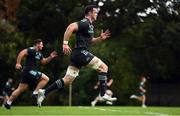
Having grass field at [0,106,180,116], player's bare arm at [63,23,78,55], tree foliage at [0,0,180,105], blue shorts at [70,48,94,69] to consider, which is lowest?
grass field at [0,106,180,116]

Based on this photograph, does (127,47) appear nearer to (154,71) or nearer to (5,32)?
(154,71)

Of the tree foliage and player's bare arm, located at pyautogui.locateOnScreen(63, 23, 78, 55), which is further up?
the tree foliage

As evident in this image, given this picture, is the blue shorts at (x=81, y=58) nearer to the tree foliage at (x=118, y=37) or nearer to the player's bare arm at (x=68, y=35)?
the player's bare arm at (x=68, y=35)

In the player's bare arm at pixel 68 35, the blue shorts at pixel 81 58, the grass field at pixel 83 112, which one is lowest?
the grass field at pixel 83 112

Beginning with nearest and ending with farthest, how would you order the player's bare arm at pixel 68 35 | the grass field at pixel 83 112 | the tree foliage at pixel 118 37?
the player's bare arm at pixel 68 35 < the grass field at pixel 83 112 < the tree foliage at pixel 118 37

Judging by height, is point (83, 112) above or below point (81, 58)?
below

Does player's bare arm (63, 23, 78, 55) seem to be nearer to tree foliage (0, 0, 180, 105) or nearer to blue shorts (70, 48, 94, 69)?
blue shorts (70, 48, 94, 69)

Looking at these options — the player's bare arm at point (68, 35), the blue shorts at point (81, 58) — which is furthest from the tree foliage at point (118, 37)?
the player's bare arm at point (68, 35)

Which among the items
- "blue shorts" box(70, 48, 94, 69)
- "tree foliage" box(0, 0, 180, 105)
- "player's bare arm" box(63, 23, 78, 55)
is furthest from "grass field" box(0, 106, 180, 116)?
"tree foliage" box(0, 0, 180, 105)

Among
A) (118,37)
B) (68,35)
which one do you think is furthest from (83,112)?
(118,37)

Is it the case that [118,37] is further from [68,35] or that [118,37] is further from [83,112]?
[68,35]

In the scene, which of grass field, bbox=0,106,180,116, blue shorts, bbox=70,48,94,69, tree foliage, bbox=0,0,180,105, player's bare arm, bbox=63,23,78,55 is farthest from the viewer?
tree foliage, bbox=0,0,180,105

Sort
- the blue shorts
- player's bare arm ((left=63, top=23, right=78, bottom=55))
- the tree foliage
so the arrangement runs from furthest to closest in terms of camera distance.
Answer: the tree foliage < the blue shorts < player's bare arm ((left=63, top=23, right=78, bottom=55))

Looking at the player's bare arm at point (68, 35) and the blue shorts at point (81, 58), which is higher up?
the player's bare arm at point (68, 35)
